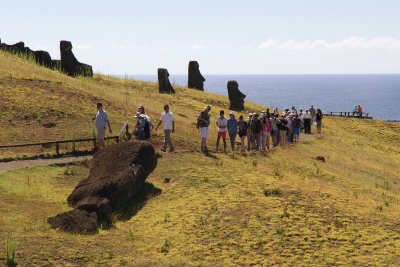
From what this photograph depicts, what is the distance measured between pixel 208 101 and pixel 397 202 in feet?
106

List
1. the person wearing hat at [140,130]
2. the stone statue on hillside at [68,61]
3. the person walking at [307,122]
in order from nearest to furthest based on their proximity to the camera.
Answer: the person wearing hat at [140,130], the person walking at [307,122], the stone statue on hillside at [68,61]

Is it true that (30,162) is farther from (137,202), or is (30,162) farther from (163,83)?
(163,83)

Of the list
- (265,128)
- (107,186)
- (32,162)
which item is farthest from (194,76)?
(107,186)

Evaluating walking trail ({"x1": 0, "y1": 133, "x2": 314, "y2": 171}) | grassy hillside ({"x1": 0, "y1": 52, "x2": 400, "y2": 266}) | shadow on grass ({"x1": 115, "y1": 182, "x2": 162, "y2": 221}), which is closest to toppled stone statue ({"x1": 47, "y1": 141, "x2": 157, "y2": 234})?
shadow on grass ({"x1": 115, "y1": 182, "x2": 162, "y2": 221})

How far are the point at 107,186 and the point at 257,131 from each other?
11.7 meters

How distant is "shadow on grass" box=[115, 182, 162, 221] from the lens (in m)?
13.1

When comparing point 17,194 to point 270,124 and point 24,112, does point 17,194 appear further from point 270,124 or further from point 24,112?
point 270,124

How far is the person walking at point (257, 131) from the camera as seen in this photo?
22875 millimetres

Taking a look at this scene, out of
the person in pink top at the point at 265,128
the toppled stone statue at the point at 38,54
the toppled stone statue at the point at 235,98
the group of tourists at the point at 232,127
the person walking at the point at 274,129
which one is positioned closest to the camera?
the group of tourists at the point at 232,127

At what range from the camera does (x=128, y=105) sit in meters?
29.5

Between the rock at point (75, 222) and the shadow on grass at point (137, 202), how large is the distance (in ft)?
4.32

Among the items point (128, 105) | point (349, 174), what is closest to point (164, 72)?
point (128, 105)

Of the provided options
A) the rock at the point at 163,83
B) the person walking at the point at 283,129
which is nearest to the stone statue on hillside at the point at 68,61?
the rock at the point at 163,83

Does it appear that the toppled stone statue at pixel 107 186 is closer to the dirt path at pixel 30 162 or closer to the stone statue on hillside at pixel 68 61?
the dirt path at pixel 30 162
